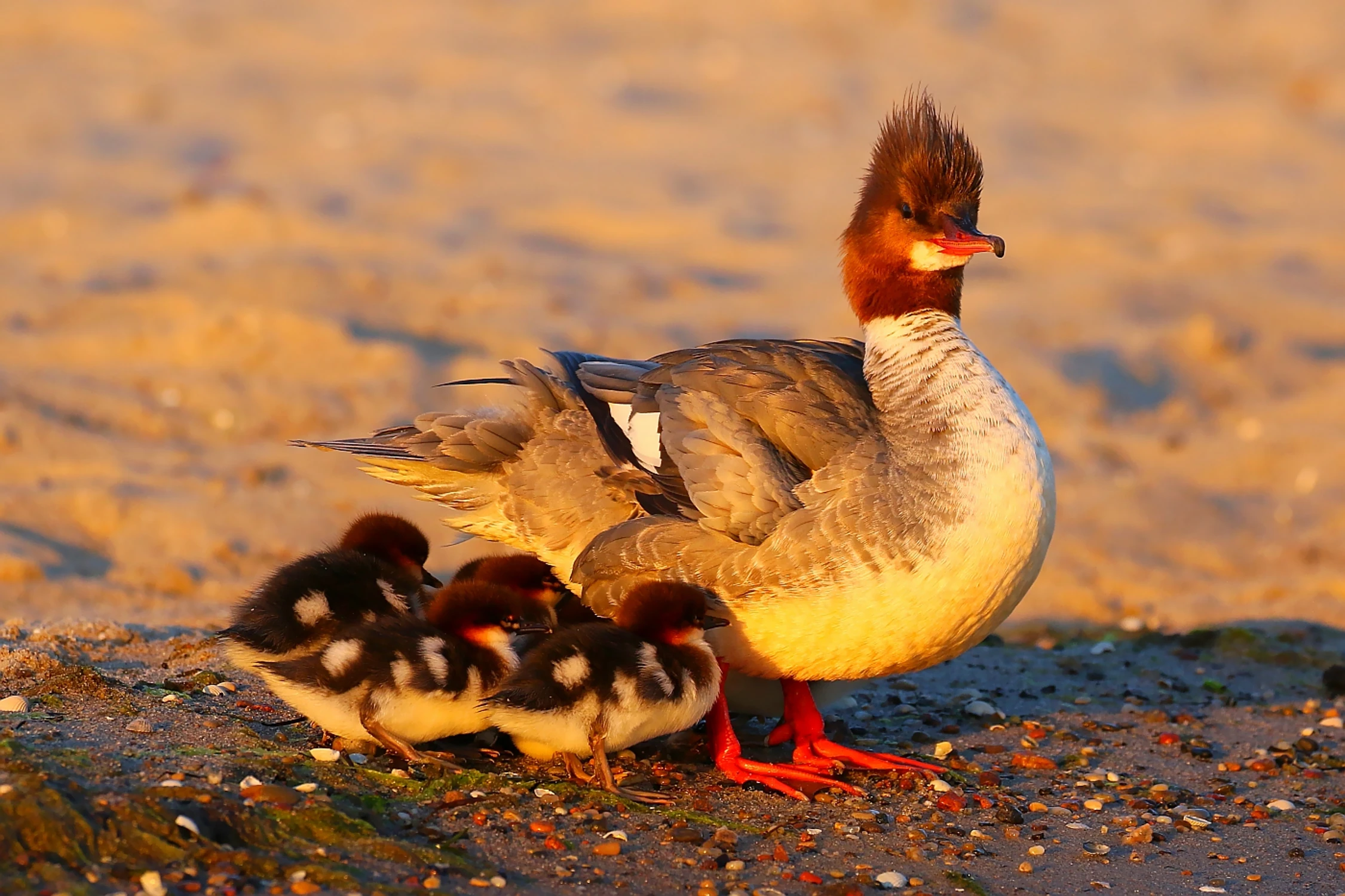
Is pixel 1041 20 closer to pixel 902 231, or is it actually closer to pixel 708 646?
pixel 902 231

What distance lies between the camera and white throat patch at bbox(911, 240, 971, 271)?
551cm

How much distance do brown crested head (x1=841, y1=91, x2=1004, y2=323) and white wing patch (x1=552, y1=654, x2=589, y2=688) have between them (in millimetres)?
1782

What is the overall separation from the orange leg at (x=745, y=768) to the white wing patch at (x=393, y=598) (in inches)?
42.3

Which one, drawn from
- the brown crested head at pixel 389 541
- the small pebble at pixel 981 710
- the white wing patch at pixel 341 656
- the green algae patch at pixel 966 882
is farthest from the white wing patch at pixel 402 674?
the small pebble at pixel 981 710

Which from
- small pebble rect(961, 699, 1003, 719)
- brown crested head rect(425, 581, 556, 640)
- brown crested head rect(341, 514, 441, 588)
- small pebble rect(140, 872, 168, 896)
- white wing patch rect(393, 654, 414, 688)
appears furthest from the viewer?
small pebble rect(961, 699, 1003, 719)

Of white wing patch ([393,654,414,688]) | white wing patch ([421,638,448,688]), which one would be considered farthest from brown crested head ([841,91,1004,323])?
white wing patch ([393,654,414,688])

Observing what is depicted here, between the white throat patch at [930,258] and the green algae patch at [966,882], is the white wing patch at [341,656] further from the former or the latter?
the white throat patch at [930,258]

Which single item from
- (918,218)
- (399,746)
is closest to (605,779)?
(399,746)

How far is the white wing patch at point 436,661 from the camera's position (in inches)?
184

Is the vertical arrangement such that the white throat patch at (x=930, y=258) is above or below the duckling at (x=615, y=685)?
above

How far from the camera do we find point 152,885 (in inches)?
145

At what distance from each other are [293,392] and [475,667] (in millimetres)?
5858

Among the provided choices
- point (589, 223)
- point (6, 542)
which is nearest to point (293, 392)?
point (6, 542)

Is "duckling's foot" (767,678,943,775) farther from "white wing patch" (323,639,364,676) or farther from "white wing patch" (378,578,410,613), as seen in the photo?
"white wing patch" (323,639,364,676)
